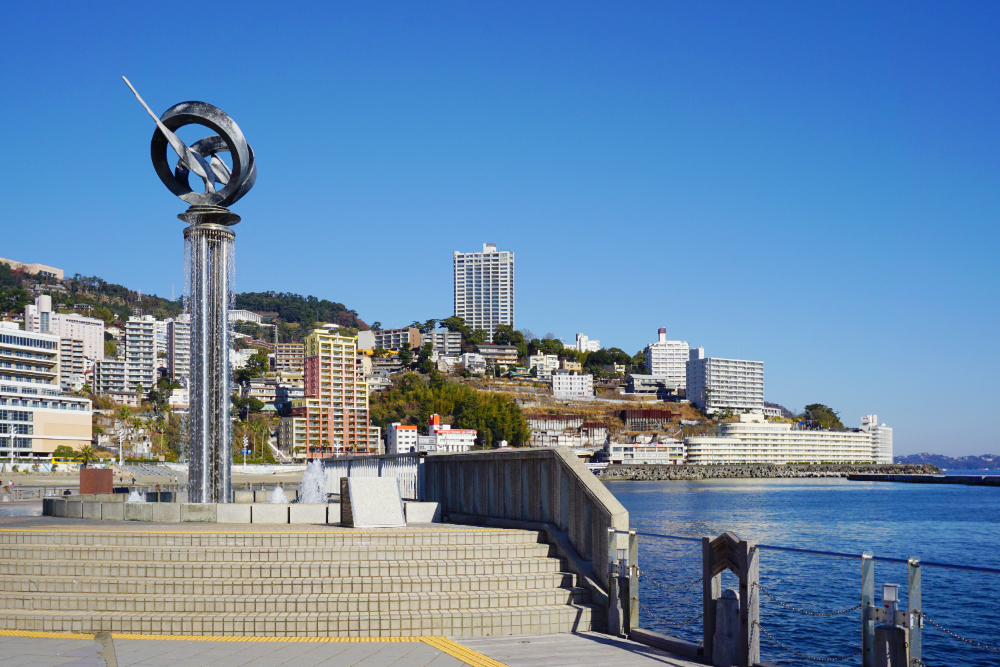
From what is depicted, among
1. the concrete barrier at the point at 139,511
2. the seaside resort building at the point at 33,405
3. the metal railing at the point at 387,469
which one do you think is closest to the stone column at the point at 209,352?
the metal railing at the point at 387,469

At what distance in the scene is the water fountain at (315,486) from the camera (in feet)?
76.2

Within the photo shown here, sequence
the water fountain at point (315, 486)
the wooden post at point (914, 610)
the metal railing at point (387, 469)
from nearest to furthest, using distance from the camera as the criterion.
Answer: the wooden post at point (914, 610) < the metal railing at point (387, 469) < the water fountain at point (315, 486)

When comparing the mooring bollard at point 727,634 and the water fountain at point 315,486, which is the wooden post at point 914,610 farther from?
the water fountain at point 315,486

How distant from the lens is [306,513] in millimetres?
14812

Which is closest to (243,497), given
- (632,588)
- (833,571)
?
(632,588)

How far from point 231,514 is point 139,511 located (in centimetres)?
183

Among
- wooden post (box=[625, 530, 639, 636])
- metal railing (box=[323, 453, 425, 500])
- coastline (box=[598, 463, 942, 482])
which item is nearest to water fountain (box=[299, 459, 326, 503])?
metal railing (box=[323, 453, 425, 500])

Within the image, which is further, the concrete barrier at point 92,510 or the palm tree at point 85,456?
the palm tree at point 85,456

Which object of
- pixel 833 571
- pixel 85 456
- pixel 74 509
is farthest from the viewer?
pixel 85 456

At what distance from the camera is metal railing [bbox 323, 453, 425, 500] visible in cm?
1816

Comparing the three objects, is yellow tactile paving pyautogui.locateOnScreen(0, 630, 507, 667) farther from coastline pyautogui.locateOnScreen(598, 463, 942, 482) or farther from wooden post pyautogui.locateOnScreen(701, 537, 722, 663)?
coastline pyautogui.locateOnScreen(598, 463, 942, 482)

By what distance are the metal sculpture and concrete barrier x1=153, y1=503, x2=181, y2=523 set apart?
428 cm

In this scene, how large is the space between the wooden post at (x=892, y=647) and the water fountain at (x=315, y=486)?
1751cm

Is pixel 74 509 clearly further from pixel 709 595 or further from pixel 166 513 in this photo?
pixel 709 595
